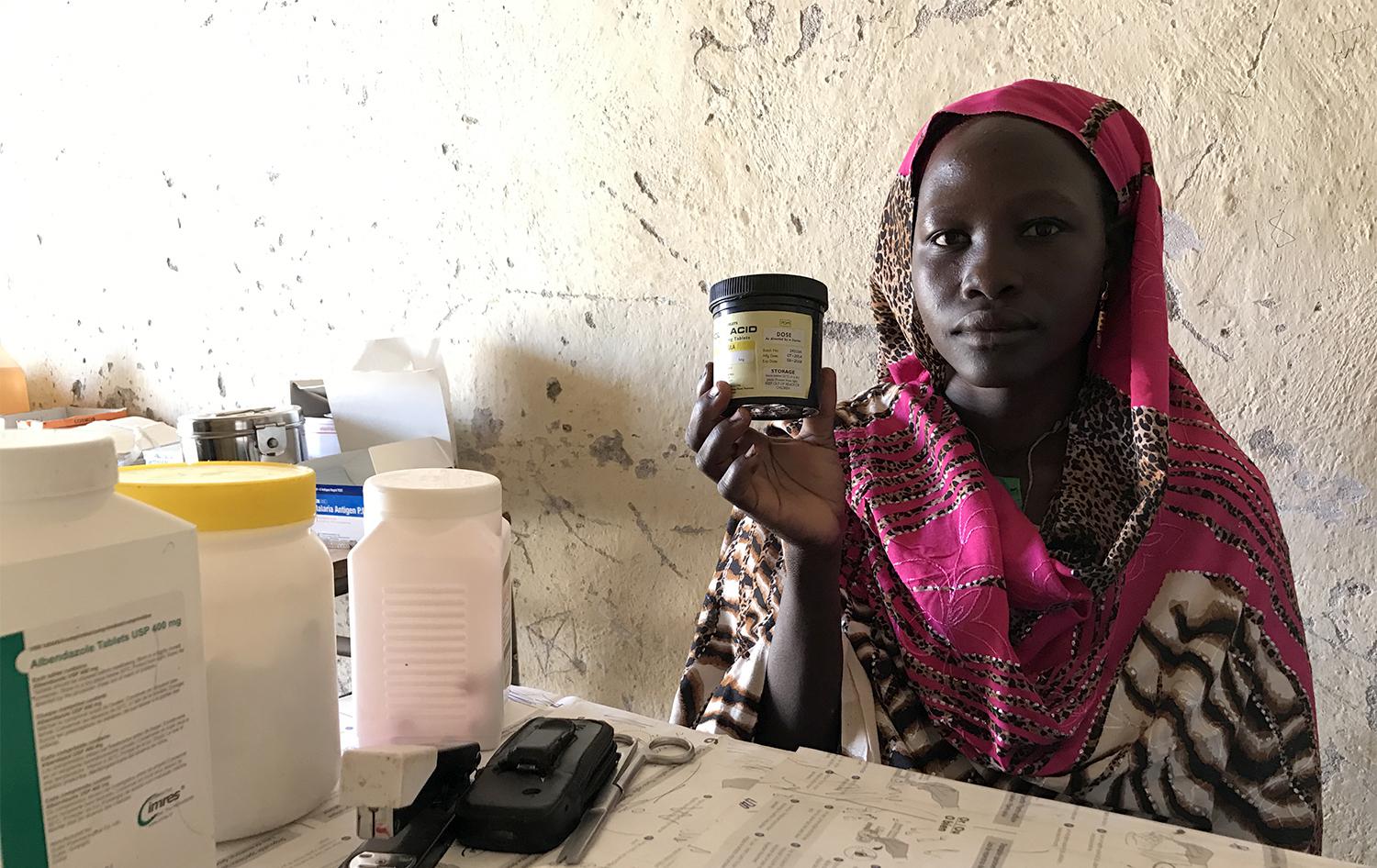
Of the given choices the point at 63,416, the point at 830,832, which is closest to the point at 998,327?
the point at 830,832

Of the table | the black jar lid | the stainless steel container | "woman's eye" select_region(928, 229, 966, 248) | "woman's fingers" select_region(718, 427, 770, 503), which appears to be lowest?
the table

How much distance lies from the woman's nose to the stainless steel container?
42.3 inches

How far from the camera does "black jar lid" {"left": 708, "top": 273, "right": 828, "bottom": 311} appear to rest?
72 centimetres

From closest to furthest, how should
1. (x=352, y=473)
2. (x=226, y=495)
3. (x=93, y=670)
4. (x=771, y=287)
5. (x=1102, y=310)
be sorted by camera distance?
(x=93, y=670) → (x=226, y=495) → (x=771, y=287) → (x=1102, y=310) → (x=352, y=473)

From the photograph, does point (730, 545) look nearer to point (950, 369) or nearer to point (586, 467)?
point (950, 369)

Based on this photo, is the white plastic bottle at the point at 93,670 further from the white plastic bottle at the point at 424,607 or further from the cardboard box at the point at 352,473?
the cardboard box at the point at 352,473

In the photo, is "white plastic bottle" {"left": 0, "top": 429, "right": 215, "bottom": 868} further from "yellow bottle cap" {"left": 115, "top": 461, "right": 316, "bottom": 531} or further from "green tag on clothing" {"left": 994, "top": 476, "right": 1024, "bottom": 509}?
"green tag on clothing" {"left": 994, "top": 476, "right": 1024, "bottom": 509}

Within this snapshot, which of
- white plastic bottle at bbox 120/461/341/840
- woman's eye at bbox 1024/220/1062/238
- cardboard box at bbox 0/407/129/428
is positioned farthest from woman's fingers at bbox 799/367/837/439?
cardboard box at bbox 0/407/129/428

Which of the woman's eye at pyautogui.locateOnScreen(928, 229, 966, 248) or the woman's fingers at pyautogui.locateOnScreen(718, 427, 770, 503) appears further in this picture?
the woman's eye at pyautogui.locateOnScreen(928, 229, 966, 248)

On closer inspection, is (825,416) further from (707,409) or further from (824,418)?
(707,409)

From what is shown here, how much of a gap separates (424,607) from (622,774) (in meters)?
0.17

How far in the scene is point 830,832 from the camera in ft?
1.75

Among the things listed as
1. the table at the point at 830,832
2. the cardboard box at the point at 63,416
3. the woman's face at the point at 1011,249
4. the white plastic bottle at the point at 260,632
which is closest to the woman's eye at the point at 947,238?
the woman's face at the point at 1011,249

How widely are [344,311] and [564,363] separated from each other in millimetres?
517
